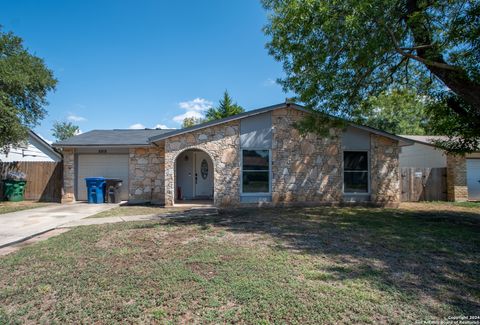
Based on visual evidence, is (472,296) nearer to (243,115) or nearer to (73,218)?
(243,115)

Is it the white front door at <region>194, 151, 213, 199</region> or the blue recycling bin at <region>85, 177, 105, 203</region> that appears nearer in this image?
the blue recycling bin at <region>85, 177, 105, 203</region>

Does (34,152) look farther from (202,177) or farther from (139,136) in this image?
(202,177)

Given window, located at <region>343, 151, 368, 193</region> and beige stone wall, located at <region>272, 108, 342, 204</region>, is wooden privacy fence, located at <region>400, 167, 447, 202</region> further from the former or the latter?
beige stone wall, located at <region>272, 108, 342, 204</region>

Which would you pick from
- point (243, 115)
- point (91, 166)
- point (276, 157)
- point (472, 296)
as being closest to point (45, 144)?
point (91, 166)

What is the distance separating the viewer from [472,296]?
3238mm

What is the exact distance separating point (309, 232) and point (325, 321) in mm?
3817

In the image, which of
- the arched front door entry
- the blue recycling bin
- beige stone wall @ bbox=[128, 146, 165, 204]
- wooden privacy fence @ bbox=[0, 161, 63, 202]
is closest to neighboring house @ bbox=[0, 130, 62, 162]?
wooden privacy fence @ bbox=[0, 161, 63, 202]

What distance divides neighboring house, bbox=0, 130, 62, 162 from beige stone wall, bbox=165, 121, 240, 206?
36.7 feet

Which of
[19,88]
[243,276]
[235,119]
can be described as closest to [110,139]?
[19,88]

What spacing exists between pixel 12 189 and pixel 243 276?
14305mm

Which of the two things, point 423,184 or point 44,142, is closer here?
point 423,184

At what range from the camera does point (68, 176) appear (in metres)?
12.2

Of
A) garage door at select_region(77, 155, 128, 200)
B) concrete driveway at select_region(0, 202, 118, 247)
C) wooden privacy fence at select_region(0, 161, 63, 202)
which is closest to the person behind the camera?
concrete driveway at select_region(0, 202, 118, 247)

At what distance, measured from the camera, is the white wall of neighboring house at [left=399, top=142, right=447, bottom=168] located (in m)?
14.8
